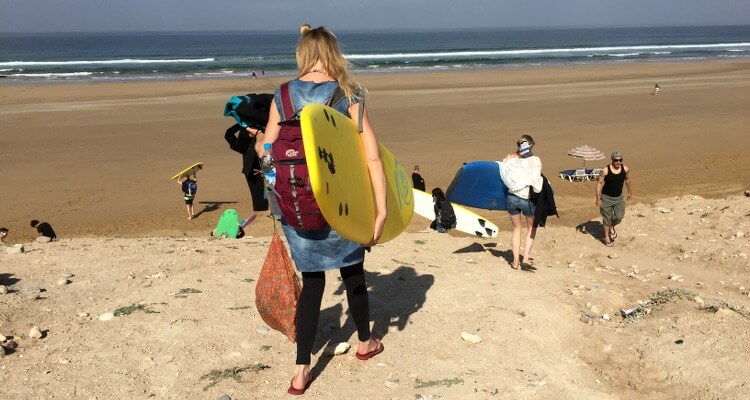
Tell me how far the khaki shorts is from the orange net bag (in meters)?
6.50

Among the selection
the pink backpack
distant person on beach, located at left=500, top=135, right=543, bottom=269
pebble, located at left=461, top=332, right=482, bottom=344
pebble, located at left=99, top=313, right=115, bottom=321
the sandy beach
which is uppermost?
the pink backpack

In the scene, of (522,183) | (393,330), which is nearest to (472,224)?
(522,183)

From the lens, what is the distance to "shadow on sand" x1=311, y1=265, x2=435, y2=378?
193 inches

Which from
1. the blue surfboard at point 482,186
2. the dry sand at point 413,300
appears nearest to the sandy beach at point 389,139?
the dry sand at point 413,300

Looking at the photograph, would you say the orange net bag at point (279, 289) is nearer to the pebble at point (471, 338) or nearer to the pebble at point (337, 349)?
the pebble at point (337, 349)

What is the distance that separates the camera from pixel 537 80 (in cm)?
4053

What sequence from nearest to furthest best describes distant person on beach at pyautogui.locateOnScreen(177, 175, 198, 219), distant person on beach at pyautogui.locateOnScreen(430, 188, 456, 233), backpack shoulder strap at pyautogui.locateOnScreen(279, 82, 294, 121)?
backpack shoulder strap at pyautogui.locateOnScreen(279, 82, 294, 121) < distant person on beach at pyautogui.locateOnScreen(430, 188, 456, 233) < distant person on beach at pyautogui.locateOnScreen(177, 175, 198, 219)

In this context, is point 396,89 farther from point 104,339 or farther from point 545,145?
point 104,339

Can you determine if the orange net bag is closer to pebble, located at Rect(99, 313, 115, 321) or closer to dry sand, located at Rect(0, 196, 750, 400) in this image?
dry sand, located at Rect(0, 196, 750, 400)

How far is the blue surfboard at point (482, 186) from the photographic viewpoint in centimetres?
896

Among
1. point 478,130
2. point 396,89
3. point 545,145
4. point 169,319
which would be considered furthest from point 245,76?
point 169,319

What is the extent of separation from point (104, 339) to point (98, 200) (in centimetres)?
1083

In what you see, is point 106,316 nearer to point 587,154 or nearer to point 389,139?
point 587,154

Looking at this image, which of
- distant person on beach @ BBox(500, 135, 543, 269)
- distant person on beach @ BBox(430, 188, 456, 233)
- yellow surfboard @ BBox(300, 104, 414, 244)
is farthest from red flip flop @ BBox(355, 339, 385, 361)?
distant person on beach @ BBox(430, 188, 456, 233)
